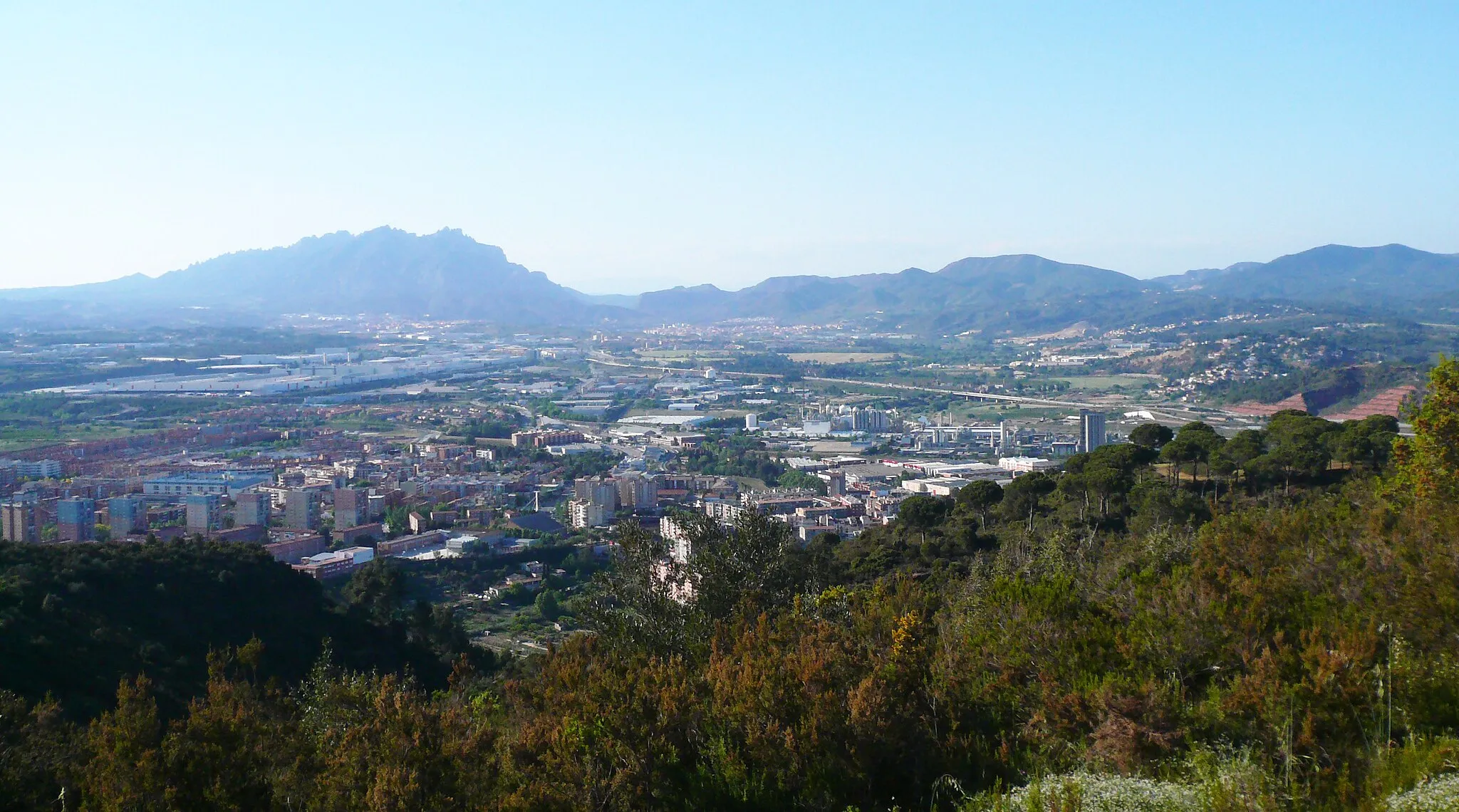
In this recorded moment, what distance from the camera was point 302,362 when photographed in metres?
48.8

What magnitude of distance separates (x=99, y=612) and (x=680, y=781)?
24.6 feet

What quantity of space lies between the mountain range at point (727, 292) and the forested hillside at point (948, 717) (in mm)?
76326

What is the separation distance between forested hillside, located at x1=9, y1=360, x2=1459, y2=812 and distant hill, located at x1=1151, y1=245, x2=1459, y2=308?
9625 centimetres

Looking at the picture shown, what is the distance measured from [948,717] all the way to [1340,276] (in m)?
123

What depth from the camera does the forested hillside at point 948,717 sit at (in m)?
3.50


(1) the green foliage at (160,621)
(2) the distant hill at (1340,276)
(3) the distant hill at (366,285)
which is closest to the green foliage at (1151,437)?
(1) the green foliage at (160,621)

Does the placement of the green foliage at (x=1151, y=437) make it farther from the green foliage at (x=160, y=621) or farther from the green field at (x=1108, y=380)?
the green field at (x=1108, y=380)

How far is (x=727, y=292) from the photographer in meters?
127

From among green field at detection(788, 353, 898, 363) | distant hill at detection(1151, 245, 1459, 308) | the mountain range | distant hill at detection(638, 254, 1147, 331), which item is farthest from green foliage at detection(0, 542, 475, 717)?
distant hill at detection(1151, 245, 1459, 308)

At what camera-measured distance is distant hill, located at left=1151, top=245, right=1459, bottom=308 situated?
324 feet

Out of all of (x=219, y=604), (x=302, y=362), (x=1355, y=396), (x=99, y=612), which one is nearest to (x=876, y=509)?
(x=219, y=604)

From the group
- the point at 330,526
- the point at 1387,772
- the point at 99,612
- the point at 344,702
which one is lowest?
the point at 330,526

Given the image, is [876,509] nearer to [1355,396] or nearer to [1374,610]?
[1374,610]

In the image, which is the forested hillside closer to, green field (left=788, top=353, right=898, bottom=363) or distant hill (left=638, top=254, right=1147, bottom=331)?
green field (left=788, top=353, right=898, bottom=363)
